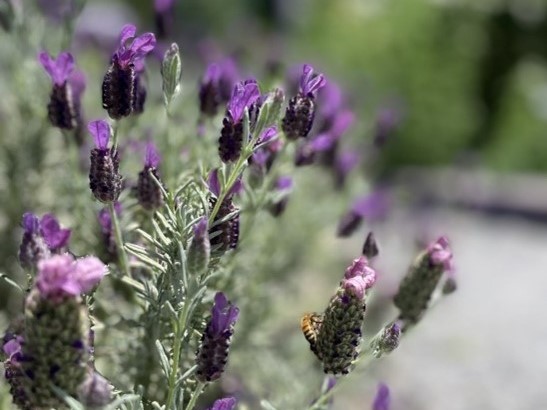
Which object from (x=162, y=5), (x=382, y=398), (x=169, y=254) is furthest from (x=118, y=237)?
(x=162, y=5)

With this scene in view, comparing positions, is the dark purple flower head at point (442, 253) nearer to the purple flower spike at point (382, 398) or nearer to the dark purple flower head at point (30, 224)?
the purple flower spike at point (382, 398)

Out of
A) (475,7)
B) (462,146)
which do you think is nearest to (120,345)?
(462,146)

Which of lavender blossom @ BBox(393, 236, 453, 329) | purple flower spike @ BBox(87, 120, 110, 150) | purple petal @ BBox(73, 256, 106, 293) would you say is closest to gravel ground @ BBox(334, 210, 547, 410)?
lavender blossom @ BBox(393, 236, 453, 329)

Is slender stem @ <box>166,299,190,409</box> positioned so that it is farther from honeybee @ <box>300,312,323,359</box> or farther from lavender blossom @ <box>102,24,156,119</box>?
lavender blossom @ <box>102,24,156,119</box>

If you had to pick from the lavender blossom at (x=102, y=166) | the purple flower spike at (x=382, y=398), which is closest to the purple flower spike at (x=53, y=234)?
the lavender blossom at (x=102, y=166)

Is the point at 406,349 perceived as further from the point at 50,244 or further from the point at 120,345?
the point at 50,244

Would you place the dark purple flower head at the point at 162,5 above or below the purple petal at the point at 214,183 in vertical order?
above

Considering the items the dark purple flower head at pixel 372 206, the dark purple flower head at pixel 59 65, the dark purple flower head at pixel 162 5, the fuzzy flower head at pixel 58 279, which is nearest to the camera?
the fuzzy flower head at pixel 58 279
